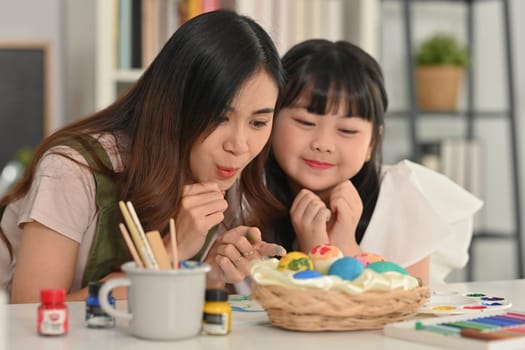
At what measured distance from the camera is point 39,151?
1617 millimetres

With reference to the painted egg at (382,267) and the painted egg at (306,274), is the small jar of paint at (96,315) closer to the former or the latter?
the painted egg at (306,274)

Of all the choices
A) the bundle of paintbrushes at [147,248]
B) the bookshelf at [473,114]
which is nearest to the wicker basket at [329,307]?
the bundle of paintbrushes at [147,248]

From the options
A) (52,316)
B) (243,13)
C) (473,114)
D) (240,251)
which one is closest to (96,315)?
(52,316)

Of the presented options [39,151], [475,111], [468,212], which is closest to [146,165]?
[39,151]

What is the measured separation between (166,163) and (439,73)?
2312mm

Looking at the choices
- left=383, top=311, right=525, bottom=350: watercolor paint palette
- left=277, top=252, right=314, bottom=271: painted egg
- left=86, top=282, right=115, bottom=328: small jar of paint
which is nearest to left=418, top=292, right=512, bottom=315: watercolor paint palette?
left=383, top=311, right=525, bottom=350: watercolor paint palette

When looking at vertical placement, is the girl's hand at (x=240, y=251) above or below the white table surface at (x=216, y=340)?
above

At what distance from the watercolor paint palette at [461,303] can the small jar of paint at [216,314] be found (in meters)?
0.31

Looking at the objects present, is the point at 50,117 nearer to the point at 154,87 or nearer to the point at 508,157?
the point at 154,87

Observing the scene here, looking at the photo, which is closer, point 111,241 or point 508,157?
point 111,241

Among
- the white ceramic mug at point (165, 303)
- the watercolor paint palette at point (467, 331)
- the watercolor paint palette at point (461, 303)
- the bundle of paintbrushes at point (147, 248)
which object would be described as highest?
the bundle of paintbrushes at point (147, 248)

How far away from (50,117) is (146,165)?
165 centimetres

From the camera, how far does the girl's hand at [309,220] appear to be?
1.72 metres

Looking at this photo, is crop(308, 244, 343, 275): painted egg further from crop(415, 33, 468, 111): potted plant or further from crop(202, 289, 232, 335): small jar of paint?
crop(415, 33, 468, 111): potted plant
